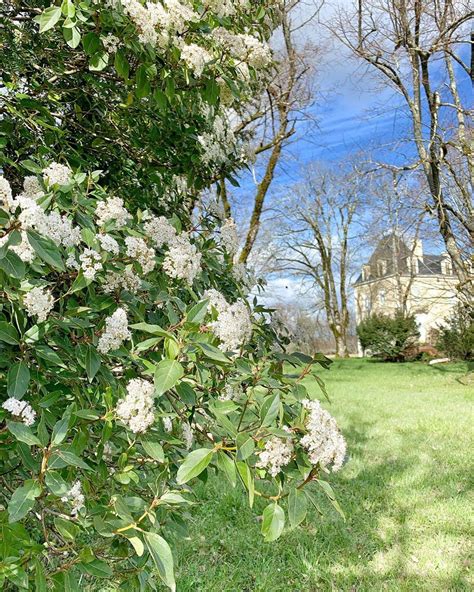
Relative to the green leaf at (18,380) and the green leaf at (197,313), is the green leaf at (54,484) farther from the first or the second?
the green leaf at (197,313)

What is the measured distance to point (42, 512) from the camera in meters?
1.31

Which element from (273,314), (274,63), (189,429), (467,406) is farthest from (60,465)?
(467,406)

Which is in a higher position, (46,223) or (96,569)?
(46,223)

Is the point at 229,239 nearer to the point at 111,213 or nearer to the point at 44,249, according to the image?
the point at 111,213

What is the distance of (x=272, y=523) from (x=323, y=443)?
21 cm

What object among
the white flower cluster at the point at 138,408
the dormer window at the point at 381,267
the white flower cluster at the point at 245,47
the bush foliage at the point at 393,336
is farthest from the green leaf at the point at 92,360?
the dormer window at the point at 381,267

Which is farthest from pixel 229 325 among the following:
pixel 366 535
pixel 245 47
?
pixel 366 535

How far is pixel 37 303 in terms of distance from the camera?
3.61ft

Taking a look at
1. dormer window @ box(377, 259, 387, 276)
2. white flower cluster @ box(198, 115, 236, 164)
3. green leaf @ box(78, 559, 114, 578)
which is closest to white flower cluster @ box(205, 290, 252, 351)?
green leaf @ box(78, 559, 114, 578)

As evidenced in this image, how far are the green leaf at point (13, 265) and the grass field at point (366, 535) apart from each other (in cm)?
137

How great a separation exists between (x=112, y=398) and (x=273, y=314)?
95cm

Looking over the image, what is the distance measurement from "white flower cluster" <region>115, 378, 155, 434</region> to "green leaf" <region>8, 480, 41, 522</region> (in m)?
0.22

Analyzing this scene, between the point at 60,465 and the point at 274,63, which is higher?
the point at 274,63

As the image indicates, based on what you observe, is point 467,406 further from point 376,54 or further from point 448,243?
point 376,54
